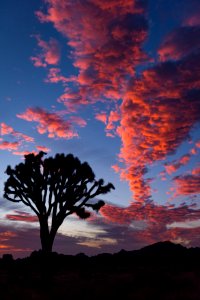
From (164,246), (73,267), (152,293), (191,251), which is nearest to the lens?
(152,293)

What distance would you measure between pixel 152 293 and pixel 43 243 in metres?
10.0

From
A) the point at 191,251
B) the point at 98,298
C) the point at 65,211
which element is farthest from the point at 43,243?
the point at 191,251

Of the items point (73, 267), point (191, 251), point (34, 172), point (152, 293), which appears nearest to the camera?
point (152, 293)

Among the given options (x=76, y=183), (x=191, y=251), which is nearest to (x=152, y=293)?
(x=76, y=183)

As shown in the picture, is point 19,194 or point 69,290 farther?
point 19,194

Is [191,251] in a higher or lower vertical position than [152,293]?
higher

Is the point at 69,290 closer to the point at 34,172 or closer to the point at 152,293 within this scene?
the point at 152,293

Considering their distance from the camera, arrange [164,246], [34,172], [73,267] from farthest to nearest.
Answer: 1. [164,246]
2. [73,267]
3. [34,172]

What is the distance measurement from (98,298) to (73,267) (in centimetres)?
1066

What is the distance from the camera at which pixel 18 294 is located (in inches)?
384

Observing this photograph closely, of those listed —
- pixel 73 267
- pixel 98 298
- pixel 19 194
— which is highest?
pixel 19 194

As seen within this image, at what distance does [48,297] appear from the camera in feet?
32.1

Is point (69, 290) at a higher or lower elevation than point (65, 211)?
lower

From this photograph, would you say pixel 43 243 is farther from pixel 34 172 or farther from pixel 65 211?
pixel 34 172
